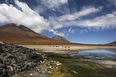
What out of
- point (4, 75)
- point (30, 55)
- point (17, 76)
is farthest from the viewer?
point (30, 55)

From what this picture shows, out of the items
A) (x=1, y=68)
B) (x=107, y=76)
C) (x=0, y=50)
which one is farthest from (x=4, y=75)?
(x=107, y=76)

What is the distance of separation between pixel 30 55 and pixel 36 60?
141 centimetres

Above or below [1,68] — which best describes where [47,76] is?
below

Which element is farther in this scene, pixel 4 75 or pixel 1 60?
pixel 1 60

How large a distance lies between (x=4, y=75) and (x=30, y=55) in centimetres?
549

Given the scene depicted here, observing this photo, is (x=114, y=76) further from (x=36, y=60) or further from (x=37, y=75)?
(x=36, y=60)

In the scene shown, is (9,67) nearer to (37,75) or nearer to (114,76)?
(37,75)

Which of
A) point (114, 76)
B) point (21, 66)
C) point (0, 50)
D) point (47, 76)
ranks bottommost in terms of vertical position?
point (114, 76)

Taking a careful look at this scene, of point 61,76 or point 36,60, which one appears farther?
point 36,60

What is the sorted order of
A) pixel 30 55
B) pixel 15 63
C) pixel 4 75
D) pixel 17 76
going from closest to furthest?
1. pixel 4 75
2. pixel 17 76
3. pixel 15 63
4. pixel 30 55

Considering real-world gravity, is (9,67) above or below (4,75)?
above

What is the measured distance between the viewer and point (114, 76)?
34.1ft

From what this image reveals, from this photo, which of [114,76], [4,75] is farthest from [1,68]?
[114,76]

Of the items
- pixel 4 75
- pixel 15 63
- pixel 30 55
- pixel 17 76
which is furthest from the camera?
pixel 30 55
